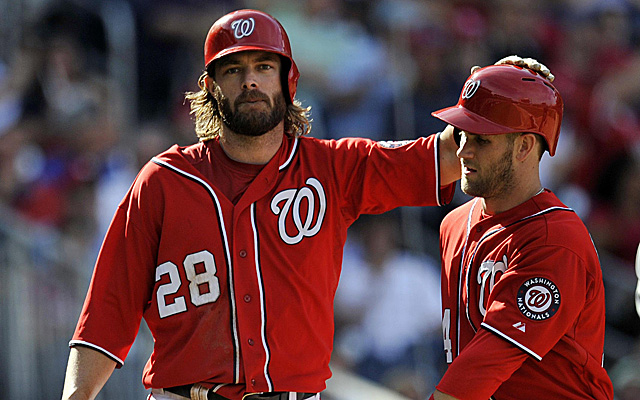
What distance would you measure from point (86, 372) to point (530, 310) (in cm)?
147

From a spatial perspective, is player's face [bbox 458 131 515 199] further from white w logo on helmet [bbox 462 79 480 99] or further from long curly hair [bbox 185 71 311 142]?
long curly hair [bbox 185 71 311 142]

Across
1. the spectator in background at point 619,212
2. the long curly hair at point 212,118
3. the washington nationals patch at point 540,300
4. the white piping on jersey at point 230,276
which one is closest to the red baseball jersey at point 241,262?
the white piping on jersey at point 230,276

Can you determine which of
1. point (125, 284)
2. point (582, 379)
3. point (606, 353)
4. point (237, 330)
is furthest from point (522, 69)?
point (606, 353)

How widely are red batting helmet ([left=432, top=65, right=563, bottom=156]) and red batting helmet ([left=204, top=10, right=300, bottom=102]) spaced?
62cm

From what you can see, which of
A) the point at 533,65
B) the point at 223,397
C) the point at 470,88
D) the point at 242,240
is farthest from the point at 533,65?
the point at 223,397

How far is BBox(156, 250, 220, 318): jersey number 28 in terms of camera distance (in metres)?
2.88

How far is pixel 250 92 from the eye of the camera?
295 centimetres

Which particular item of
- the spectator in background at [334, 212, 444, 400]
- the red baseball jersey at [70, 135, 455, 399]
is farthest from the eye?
the spectator in background at [334, 212, 444, 400]

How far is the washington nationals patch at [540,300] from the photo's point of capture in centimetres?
257

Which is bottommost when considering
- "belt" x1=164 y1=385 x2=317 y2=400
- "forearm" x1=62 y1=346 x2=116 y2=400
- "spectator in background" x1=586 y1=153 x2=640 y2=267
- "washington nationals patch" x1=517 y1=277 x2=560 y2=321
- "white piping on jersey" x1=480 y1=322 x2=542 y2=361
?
"spectator in background" x1=586 y1=153 x2=640 y2=267

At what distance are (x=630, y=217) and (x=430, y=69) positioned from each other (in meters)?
1.79

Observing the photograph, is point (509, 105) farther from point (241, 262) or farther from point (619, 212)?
point (619, 212)

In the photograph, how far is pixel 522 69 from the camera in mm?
2859

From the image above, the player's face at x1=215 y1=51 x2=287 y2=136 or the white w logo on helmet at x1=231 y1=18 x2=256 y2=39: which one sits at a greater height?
the white w logo on helmet at x1=231 y1=18 x2=256 y2=39
